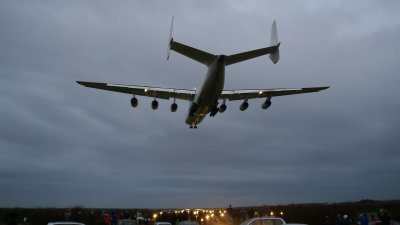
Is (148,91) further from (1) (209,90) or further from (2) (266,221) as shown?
(2) (266,221)

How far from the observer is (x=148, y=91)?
105ft

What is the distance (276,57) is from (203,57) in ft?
12.7

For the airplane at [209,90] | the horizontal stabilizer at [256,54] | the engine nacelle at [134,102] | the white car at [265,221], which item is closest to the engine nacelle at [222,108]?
the airplane at [209,90]

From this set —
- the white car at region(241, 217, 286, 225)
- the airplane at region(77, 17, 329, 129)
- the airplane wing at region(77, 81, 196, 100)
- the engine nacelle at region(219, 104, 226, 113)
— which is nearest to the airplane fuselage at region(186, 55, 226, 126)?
A: the airplane at region(77, 17, 329, 129)

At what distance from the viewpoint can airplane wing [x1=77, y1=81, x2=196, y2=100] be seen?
3038 centimetres

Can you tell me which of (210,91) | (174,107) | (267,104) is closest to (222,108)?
(267,104)

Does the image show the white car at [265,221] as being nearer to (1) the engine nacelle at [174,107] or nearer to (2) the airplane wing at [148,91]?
(1) the engine nacelle at [174,107]

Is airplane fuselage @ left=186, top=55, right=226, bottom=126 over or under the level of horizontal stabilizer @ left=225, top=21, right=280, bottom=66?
under

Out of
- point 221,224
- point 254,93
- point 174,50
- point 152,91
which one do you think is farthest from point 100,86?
point 221,224

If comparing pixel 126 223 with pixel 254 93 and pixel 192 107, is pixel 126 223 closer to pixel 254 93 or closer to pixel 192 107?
pixel 192 107

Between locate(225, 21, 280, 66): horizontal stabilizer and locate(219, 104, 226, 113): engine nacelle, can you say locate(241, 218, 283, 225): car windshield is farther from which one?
locate(219, 104, 226, 113): engine nacelle

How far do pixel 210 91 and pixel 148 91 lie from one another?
6.41 m

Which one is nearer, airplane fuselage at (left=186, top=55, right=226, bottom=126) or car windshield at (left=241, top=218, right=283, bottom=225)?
car windshield at (left=241, top=218, right=283, bottom=225)

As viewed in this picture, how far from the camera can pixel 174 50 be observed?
80.5 ft
